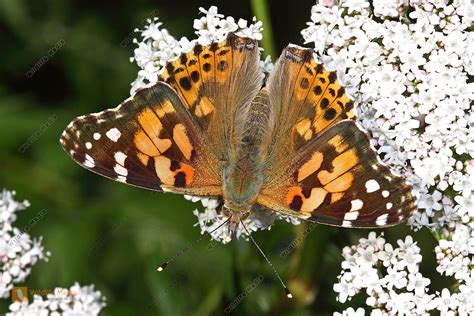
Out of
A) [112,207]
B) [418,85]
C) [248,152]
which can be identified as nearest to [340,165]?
[248,152]

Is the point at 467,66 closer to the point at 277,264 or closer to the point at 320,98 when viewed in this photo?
the point at 320,98

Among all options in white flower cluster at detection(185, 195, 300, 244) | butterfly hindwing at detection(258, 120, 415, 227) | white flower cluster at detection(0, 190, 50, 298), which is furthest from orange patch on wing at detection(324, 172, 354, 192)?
white flower cluster at detection(0, 190, 50, 298)

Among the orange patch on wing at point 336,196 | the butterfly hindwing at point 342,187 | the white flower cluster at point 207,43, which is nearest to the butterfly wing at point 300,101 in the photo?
the butterfly hindwing at point 342,187

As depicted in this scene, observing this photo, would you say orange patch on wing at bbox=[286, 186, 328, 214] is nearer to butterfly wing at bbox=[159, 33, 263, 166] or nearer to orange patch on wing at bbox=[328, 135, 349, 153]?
orange patch on wing at bbox=[328, 135, 349, 153]

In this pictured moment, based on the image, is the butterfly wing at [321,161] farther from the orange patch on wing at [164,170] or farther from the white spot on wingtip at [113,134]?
the white spot on wingtip at [113,134]

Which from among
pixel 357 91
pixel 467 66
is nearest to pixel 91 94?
pixel 357 91
